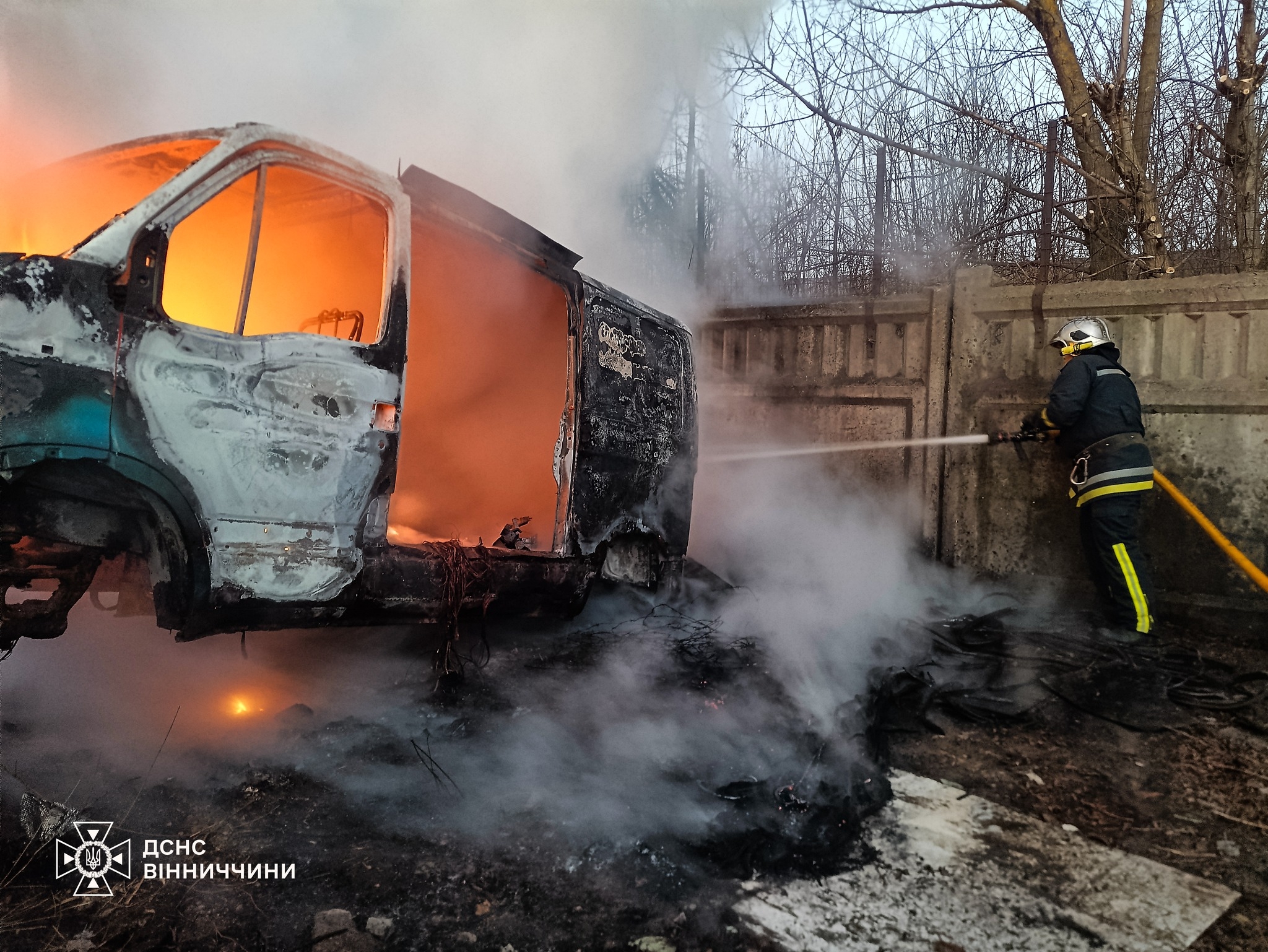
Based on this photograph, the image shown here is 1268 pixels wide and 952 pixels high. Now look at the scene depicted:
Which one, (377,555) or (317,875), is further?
(377,555)

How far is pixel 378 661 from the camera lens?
13.1 ft

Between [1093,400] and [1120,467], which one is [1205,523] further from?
[1093,400]

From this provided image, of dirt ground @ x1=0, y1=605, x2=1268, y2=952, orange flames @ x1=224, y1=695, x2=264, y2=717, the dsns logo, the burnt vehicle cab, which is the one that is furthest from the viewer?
orange flames @ x1=224, y1=695, x2=264, y2=717

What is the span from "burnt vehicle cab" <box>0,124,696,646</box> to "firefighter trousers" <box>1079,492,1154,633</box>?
9.63 feet

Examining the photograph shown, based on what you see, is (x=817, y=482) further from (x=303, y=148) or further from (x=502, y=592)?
(x=303, y=148)

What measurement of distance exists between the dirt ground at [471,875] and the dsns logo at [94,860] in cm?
4

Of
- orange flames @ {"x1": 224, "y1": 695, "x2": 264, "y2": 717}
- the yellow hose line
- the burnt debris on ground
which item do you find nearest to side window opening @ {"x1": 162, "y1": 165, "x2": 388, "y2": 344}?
orange flames @ {"x1": 224, "y1": 695, "x2": 264, "y2": 717}

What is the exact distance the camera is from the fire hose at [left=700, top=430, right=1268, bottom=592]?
509 centimetres

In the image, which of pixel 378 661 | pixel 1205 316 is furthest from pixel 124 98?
pixel 1205 316

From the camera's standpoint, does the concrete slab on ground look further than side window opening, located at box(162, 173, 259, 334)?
No

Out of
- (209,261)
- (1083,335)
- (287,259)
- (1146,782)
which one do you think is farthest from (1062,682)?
(209,261)

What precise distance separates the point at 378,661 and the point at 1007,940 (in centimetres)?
309

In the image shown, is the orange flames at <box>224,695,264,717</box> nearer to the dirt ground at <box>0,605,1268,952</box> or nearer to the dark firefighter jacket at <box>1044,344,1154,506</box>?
the dirt ground at <box>0,605,1268,952</box>

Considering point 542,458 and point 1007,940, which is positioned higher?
point 542,458
